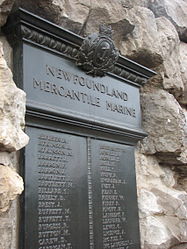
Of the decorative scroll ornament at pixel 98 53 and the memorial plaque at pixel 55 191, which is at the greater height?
the decorative scroll ornament at pixel 98 53

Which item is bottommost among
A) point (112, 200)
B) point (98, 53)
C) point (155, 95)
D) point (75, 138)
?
point (112, 200)

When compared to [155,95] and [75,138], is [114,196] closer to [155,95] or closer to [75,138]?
[75,138]

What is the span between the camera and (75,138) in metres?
2.64

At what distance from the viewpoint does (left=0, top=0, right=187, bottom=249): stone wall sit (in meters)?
2.87

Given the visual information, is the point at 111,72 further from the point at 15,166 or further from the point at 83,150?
the point at 15,166

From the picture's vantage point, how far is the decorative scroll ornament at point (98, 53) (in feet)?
9.15

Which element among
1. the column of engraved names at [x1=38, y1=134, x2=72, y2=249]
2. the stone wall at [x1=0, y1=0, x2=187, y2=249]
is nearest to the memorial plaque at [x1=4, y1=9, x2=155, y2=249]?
the column of engraved names at [x1=38, y1=134, x2=72, y2=249]

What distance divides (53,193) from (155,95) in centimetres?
146

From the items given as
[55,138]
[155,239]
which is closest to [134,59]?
[55,138]

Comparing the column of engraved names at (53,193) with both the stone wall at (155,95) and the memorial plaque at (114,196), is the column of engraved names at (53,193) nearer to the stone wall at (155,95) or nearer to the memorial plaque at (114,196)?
the memorial plaque at (114,196)

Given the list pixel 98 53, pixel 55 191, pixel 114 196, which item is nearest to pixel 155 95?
pixel 98 53

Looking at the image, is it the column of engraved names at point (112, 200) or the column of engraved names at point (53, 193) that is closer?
the column of engraved names at point (53, 193)

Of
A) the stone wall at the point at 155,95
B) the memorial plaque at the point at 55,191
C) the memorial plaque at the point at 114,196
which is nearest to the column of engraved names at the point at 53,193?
the memorial plaque at the point at 55,191

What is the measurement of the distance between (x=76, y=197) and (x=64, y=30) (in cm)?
105
